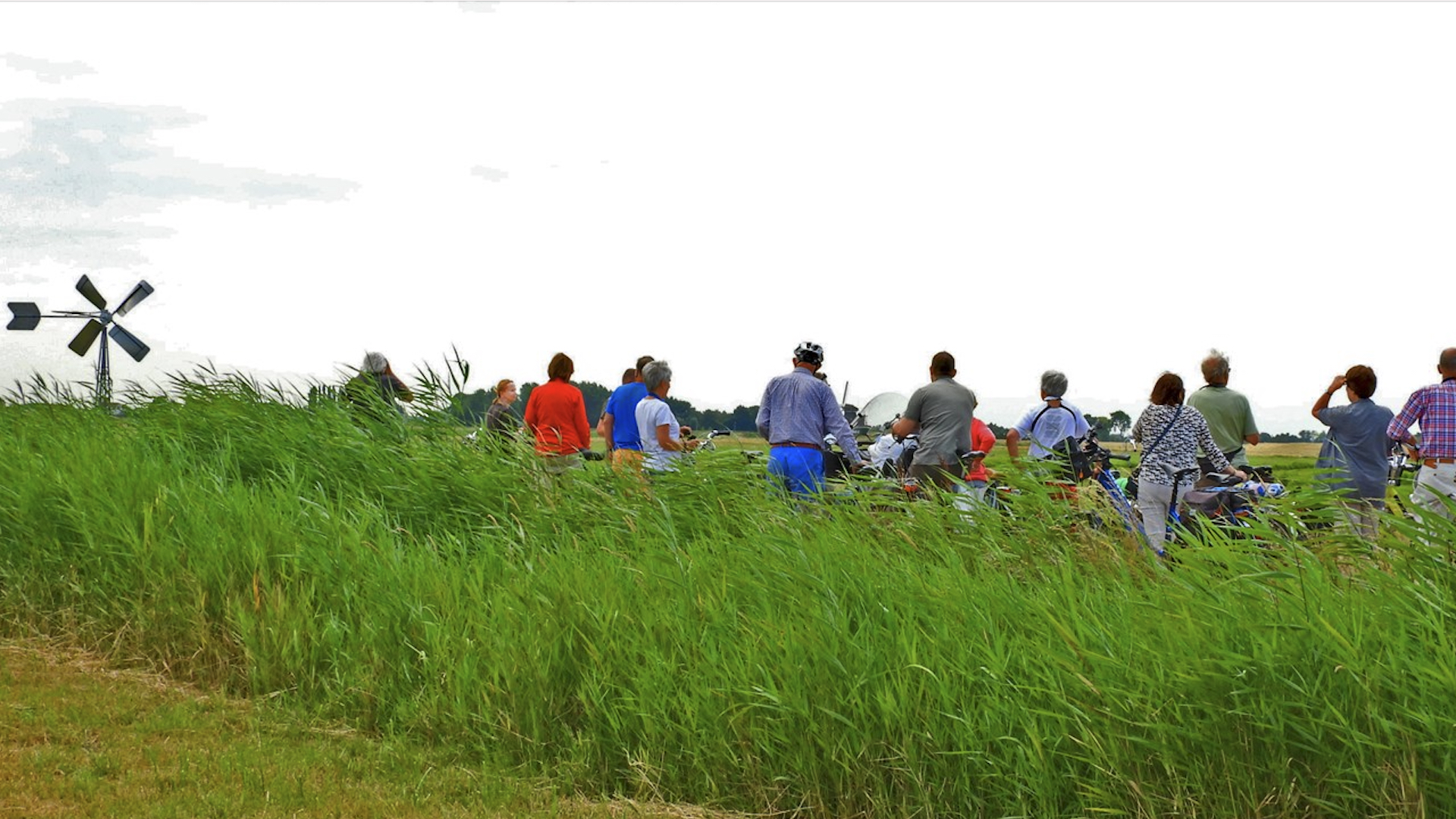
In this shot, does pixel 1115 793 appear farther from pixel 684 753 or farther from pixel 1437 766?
pixel 684 753

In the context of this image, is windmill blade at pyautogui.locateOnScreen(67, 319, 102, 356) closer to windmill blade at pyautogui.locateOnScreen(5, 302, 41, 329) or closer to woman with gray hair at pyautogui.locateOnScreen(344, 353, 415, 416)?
windmill blade at pyautogui.locateOnScreen(5, 302, 41, 329)

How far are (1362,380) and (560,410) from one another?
7381 mm

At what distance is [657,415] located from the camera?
38.0 feet

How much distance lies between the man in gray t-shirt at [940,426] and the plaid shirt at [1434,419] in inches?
152

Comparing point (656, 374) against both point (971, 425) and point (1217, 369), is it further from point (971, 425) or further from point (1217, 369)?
point (1217, 369)

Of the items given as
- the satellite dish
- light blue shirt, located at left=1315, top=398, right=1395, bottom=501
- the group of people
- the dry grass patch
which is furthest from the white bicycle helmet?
the satellite dish

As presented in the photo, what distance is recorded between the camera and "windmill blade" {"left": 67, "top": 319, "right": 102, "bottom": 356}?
1177 inches

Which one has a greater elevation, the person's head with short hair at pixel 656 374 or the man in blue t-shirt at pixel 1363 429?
the person's head with short hair at pixel 656 374

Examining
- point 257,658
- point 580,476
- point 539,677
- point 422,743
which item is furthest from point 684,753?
point 580,476

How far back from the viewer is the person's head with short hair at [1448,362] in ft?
39.1

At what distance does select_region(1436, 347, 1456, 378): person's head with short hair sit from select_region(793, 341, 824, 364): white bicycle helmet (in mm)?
5902

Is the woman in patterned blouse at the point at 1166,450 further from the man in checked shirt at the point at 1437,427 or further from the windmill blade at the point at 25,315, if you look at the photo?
the windmill blade at the point at 25,315

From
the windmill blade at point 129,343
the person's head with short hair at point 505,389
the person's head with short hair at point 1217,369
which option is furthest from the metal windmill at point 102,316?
the person's head with short hair at point 1217,369

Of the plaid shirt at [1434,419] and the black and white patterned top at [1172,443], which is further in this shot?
the plaid shirt at [1434,419]
